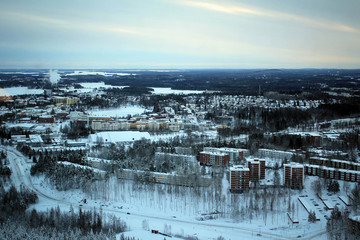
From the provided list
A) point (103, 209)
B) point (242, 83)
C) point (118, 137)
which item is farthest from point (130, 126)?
point (242, 83)

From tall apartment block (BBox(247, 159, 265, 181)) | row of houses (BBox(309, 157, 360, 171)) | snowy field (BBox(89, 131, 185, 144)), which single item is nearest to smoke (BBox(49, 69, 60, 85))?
snowy field (BBox(89, 131, 185, 144))

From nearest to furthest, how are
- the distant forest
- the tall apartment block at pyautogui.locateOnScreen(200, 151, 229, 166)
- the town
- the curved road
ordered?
the curved road, the town, the tall apartment block at pyautogui.locateOnScreen(200, 151, 229, 166), the distant forest

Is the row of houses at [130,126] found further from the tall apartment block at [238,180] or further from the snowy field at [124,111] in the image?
the tall apartment block at [238,180]

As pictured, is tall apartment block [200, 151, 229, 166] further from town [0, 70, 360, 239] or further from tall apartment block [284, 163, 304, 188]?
tall apartment block [284, 163, 304, 188]

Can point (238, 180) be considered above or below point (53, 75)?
below

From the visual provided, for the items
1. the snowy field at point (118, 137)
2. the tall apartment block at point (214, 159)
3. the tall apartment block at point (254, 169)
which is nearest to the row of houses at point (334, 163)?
the tall apartment block at point (254, 169)

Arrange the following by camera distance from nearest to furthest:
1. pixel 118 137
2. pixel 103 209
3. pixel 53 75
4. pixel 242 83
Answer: pixel 103 209 < pixel 118 137 < pixel 53 75 < pixel 242 83

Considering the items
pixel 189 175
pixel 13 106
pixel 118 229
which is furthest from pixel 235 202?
pixel 13 106

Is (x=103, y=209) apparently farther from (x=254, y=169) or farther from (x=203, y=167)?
(x=254, y=169)

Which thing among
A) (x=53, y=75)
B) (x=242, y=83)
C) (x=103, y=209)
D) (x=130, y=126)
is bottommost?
(x=103, y=209)

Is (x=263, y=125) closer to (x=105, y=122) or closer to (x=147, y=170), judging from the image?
(x=105, y=122)

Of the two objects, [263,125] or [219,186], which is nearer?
[219,186]
